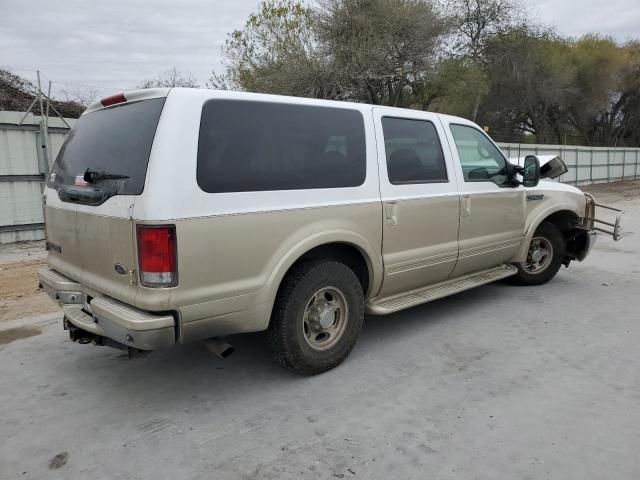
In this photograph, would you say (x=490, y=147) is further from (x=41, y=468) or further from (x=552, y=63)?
(x=552, y=63)

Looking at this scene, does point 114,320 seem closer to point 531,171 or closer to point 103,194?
point 103,194

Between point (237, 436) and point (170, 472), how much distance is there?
458 millimetres

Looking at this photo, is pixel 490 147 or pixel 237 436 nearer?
pixel 237 436

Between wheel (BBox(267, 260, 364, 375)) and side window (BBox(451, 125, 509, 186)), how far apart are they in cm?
186

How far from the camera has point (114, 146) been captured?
10.9 ft

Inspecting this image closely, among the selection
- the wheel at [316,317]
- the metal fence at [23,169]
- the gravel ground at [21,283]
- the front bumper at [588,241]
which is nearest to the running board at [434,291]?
the wheel at [316,317]

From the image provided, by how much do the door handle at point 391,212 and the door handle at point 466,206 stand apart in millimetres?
944

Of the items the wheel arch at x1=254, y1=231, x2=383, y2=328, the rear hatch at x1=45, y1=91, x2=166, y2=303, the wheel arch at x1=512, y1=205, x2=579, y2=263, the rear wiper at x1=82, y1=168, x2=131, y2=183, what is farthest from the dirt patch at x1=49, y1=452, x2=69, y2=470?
the wheel arch at x1=512, y1=205, x2=579, y2=263

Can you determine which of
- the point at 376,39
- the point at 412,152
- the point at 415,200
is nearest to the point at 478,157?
the point at 412,152

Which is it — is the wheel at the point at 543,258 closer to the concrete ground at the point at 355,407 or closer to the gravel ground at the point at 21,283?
the concrete ground at the point at 355,407

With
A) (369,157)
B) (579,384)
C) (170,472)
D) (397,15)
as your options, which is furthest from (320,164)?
(397,15)

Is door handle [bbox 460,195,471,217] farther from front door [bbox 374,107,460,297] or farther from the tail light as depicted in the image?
the tail light

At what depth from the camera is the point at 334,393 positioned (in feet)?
11.7

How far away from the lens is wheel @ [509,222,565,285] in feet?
20.0
